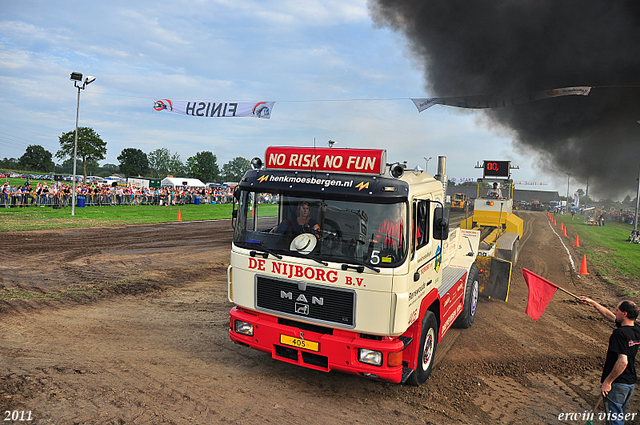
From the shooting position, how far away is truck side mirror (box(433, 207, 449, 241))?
4895mm

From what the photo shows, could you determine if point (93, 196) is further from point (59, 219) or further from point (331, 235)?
point (331, 235)

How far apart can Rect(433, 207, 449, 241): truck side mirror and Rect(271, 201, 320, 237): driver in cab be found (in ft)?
4.86

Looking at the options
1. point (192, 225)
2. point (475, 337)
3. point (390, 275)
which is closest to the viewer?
point (390, 275)

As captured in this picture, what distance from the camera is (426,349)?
525cm

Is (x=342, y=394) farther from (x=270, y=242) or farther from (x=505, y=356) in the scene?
(x=505, y=356)

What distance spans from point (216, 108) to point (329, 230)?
19.0 m

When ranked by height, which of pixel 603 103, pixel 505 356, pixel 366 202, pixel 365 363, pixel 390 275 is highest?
pixel 603 103

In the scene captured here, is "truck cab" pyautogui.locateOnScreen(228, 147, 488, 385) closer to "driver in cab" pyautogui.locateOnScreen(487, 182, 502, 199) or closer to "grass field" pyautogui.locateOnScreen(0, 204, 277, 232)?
"driver in cab" pyautogui.locateOnScreen(487, 182, 502, 199)

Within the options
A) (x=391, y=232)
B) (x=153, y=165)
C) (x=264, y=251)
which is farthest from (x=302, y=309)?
(x=153, y=165)

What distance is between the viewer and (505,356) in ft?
20.8

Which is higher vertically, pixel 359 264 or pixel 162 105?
pixel 162 105

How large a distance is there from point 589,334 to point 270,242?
662 cm

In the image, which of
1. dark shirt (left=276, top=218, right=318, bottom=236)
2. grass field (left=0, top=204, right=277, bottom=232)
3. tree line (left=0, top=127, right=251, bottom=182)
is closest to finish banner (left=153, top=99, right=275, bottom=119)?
grass field (left=0, top=204, right=277, bottom=232)

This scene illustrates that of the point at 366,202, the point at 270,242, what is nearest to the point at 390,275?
the point at 366,202
